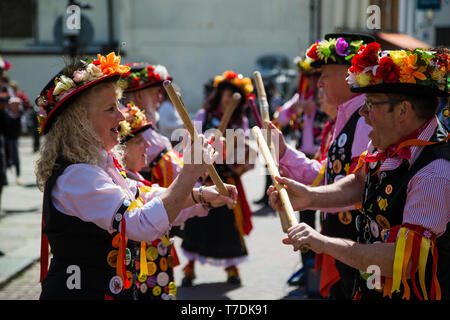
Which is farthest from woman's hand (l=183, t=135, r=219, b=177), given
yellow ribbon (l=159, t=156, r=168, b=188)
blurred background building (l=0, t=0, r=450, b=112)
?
blurred background building (l=0, t=0, r=450, b=112)

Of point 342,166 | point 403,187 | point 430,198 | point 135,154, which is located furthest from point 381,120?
point 135,154

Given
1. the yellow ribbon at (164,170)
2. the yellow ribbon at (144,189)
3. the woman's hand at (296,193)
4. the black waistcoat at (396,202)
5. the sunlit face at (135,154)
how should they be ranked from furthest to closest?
the yellow ribbon at (164,170)
the sunlit face at (135,154)
the yellow ribbon at (144,189)
the woman's hand at (296,193)
the black waistcoat at (396,202)

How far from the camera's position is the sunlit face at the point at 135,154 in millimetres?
3764

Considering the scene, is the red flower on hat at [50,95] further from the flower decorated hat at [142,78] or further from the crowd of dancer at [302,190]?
the flower decorated hat at [142,78]

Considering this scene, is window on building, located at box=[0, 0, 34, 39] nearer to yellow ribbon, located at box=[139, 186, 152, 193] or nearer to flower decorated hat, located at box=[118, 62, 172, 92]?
flower decorated hat, located at box=[118, 62, 172, 92]

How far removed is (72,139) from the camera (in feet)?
8.66

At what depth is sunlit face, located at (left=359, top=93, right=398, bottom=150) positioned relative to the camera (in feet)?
8.16

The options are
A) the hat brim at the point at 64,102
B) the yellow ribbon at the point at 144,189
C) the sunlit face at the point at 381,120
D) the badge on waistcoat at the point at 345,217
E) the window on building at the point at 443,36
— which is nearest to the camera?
the sunlit face at the point at 381,120

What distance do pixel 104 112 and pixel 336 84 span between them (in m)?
1.64

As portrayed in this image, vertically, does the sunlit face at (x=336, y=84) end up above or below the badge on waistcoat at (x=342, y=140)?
above

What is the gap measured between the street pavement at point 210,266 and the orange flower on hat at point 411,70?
3279 millimetres

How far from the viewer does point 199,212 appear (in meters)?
3.30

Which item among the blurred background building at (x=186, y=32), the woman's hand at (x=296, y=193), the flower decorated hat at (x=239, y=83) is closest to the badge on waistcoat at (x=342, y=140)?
the woman's hand at (x=296, y=193)
